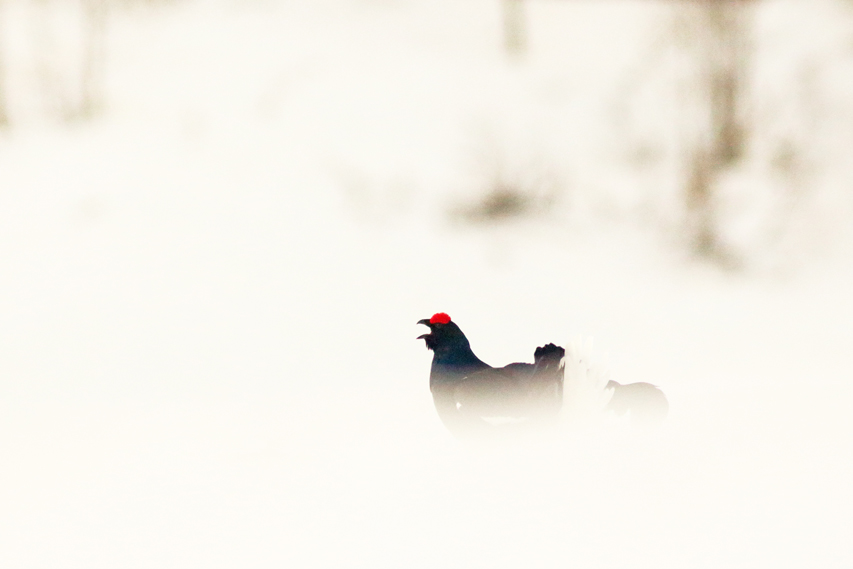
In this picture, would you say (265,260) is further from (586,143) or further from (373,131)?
(586,143)

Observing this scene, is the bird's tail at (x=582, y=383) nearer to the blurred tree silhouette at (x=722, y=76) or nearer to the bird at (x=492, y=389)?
the bird at (x=492, y=389)

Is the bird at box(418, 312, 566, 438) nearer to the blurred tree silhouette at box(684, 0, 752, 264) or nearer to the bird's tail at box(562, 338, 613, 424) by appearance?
the bird's tail at box(562, 338, 613, 424)

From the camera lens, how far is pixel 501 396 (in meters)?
1.71

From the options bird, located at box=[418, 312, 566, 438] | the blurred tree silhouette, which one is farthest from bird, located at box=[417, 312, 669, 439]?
the blurred tree silhouette

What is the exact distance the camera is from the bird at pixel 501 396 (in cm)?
171

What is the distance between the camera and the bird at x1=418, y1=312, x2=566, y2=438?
1707 millimetres

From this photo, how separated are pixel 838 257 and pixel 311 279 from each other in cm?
350

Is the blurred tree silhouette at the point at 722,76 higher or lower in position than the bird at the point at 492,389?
higher

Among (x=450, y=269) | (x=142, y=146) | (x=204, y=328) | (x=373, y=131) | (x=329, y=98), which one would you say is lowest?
(x=204, y=328)

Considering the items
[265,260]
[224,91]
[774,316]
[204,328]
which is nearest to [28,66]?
[224,91]

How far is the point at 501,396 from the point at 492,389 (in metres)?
0.03

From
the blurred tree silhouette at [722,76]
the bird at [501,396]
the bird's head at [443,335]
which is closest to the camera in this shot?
the bird at [501,396]

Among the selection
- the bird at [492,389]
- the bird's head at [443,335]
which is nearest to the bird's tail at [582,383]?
the bird at [492,389]

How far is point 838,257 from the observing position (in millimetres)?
5148
